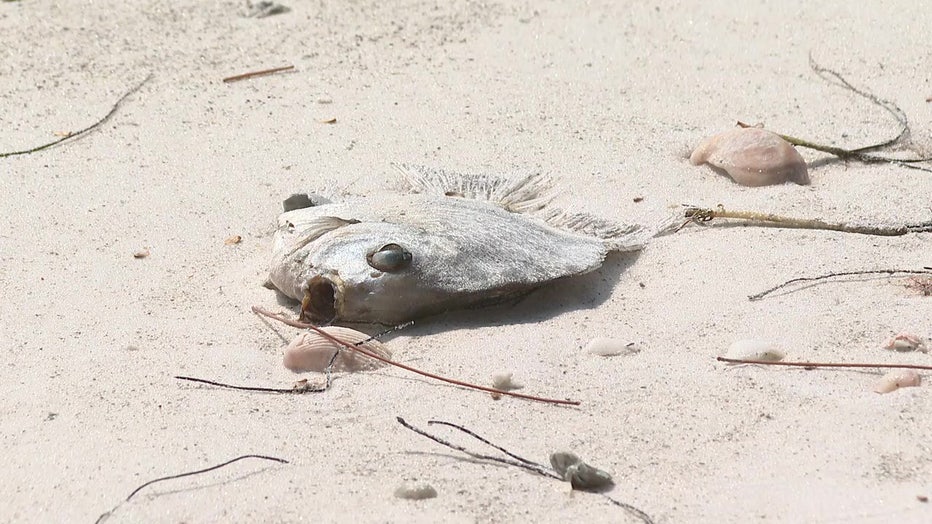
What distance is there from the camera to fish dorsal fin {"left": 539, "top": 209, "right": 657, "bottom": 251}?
380 centimetres

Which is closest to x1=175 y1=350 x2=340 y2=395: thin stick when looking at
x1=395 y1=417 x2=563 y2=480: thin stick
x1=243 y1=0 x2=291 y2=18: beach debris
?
x1=395 y1=417 x2=563 y2=480: thin stick

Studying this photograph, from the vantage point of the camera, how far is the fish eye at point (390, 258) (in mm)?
3316

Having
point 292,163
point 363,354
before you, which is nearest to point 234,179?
point 292,163

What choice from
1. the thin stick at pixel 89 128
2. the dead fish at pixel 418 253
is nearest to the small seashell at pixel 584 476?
the dead fish at pixel 418 253

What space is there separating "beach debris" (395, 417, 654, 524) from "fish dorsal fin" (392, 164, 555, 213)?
1.48 meters

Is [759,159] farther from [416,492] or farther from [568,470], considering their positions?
[416,492]

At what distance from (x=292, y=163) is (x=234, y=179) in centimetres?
25

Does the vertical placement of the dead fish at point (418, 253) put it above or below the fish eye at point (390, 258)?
below

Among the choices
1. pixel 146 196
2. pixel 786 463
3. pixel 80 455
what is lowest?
pixel 146 196

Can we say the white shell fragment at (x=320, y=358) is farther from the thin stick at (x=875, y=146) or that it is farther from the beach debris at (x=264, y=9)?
the beach debris at (x=264, y=9)

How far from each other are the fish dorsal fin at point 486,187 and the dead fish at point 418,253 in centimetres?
17

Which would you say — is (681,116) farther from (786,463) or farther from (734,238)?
(786,463)

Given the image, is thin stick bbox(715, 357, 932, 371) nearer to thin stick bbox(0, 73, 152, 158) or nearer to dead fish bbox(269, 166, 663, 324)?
dead fish bbox(269, 166, 663, 324)

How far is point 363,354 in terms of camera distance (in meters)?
3.11
